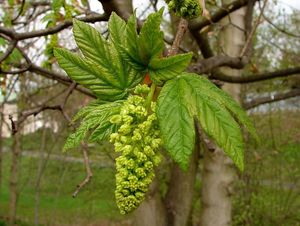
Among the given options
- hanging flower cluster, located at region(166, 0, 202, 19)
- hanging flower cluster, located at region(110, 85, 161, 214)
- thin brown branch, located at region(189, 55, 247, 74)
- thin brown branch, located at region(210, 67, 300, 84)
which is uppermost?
thin brown branch, located at region(210, 67, 300, 84)

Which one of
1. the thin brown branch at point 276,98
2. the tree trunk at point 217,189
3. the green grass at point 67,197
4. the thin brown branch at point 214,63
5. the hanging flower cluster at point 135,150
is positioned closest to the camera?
the hanging flower cluster at point 135,150

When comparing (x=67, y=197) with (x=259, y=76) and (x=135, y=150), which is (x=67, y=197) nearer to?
(x=259, y=76)

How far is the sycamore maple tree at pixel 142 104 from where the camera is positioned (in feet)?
2.51

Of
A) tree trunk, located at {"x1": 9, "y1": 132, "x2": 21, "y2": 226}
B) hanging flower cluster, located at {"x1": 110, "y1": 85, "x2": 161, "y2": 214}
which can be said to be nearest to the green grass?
tree trunk, located at {"x1": 9, "y1": 132, "x2": 21, "y2": 226}

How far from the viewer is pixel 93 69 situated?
3.06 feet

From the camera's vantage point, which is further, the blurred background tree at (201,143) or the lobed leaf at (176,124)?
the blurred background tree at (201,143)

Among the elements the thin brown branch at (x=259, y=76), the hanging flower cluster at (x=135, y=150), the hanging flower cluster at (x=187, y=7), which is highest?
the thin brown branch at (x=259, y=76)

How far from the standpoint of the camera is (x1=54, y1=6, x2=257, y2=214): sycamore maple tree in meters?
0.76

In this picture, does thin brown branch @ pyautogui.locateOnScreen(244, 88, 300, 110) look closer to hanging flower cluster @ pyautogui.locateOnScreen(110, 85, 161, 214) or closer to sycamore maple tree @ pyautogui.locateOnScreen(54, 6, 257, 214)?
sycamore maple tree @ pyautogui.locateOnScreen(54, 6, 257, 214)

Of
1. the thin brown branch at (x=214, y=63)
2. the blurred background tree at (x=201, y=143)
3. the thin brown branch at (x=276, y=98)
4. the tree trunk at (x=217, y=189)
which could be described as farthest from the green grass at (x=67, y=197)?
the thin brown branch at (x=214, y=63)

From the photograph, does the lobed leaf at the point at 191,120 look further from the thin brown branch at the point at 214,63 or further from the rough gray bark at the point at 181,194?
the rough gray bark at the point at 181,194

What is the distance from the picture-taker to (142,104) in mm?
840

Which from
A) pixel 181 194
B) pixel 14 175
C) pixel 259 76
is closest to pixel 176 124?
pixel 259 76

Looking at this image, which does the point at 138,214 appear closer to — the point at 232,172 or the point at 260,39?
the point at 232,172
